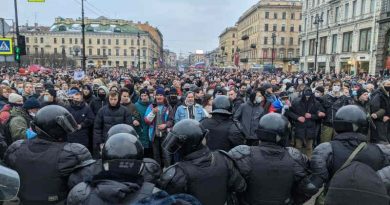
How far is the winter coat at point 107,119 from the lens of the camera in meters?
6.18

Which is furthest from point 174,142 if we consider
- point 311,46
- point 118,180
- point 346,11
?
point 311,46

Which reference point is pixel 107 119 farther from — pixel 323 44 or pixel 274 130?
pixel 323 44

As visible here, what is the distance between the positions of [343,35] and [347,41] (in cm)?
154

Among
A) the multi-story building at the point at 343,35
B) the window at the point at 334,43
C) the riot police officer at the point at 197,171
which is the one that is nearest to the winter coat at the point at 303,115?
the riot police officer at the point at 197,171

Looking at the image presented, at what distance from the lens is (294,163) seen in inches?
124

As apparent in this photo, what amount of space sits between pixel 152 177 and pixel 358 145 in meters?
1.83

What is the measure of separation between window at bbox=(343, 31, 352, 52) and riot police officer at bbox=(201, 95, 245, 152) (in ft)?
146

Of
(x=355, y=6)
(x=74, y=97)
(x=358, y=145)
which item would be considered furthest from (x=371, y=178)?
(x=355, y=6)

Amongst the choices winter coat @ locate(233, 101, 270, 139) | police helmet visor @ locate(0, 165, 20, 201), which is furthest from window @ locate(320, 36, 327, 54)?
police helmet visor @ locate(0, 165, 20, 201)

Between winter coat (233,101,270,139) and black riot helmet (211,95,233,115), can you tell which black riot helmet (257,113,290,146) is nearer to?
black riot helmet (211,95,233,115)

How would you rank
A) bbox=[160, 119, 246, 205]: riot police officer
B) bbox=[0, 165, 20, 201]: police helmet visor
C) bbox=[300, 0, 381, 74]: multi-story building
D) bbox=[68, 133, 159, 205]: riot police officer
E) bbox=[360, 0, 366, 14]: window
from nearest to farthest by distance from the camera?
bbox=[0, 165, 20, 201]: police helmet visor < bbox=[68, 133, 159, 205]: riot police officer < bbox=[160, 119, 246, 205]: riot police officer < bbox=[300, 0, 381, 74]: multi-story building < bbox=[360, 0, 366, 14]: window

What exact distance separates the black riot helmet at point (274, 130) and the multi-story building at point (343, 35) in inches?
1251

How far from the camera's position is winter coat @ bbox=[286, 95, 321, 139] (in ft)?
26.3

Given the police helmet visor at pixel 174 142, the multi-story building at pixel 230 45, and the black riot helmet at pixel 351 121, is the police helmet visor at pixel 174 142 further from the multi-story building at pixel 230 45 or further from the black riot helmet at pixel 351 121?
the multi-story building at pixel 230 45
